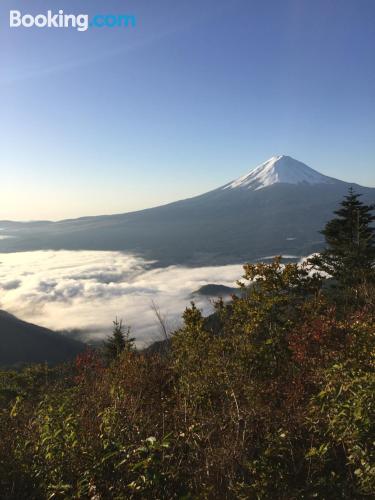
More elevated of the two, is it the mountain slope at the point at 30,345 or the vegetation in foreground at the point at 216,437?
the vegetation in foreground at the point at 216,437

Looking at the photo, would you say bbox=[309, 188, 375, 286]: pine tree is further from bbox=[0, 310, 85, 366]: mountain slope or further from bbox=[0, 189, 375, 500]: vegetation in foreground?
bbox=[0, 310, 85, 366]: mountain slope

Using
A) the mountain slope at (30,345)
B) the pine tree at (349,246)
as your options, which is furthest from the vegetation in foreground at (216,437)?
the mountain slope at (30,345)

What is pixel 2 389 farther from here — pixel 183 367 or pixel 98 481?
pixel 98 481

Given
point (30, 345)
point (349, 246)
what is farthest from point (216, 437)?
point (30, 345)

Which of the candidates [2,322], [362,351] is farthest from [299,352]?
[2,322]

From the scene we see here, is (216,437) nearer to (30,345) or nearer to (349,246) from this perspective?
(349,246)

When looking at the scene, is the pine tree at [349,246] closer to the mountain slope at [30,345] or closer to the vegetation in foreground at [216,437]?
the vegetation in foreground at [216,437]
